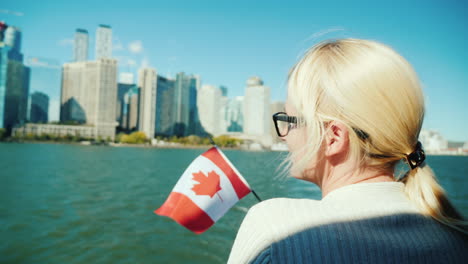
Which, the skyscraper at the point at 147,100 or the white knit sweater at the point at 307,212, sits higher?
the skyscraper at the point at 147,100

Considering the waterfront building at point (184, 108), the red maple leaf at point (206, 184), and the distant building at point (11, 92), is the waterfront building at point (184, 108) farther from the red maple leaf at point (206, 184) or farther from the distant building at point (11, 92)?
the red maple leaf at point (206, 184)

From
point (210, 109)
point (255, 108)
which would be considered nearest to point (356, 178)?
point (255, 108)

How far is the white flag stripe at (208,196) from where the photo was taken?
319cm

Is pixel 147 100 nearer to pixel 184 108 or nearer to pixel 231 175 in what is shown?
pixel 184 108

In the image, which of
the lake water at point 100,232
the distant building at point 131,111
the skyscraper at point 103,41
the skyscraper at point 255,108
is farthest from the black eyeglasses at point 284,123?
the skyscraper at point 103,41

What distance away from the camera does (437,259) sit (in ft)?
2.51

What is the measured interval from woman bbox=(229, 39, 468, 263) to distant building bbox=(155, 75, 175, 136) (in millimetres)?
120978

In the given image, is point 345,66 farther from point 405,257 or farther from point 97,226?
point 97,226

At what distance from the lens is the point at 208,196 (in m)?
3.19

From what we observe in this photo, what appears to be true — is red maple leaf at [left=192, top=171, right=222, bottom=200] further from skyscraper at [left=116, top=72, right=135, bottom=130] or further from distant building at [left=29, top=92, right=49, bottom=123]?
distant building at [left=29, top=92, right=49, bottom=123]

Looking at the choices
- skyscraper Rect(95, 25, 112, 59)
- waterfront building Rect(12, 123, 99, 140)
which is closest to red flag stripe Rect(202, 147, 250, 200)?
waterfront building Rect(12, 123, 99, 140)

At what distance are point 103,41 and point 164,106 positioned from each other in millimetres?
97245

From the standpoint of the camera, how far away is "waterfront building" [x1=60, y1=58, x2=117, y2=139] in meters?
104

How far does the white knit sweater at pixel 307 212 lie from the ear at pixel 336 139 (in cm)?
12
